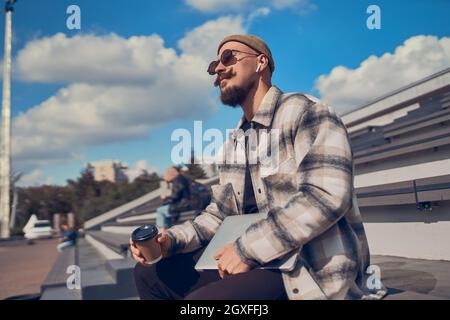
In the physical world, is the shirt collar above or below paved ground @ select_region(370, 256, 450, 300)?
above

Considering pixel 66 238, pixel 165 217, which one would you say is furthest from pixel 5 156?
pixel 165 217

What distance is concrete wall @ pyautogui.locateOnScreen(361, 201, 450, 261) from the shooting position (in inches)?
122

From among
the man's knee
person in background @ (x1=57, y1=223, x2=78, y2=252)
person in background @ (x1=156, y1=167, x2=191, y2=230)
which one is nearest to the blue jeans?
person in background @ (x1=156, y1=167, x2=191, y2=230)

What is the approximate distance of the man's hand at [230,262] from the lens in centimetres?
111

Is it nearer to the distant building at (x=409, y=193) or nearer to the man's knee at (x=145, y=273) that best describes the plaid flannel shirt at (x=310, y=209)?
the man's knee at (x=145, y=273)

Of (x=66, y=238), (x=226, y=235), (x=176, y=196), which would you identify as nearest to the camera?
(x=226, y=235)

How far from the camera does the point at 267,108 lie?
1.31 m

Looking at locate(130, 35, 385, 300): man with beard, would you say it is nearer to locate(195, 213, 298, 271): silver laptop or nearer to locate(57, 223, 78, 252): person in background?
locate(195, 213, 298, 271): silver laptop

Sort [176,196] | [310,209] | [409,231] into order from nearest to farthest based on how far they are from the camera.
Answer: [310,209]
[409,231]
[176,196]

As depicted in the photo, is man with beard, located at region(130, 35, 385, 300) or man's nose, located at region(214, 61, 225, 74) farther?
man's nose, located at region(214, 61, 225, 74)

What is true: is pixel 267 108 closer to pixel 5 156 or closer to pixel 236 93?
pixel 236 93

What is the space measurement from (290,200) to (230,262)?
0.82 ft

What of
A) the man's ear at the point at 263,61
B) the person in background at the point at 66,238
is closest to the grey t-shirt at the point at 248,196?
the man's ear at the point at 263,61
